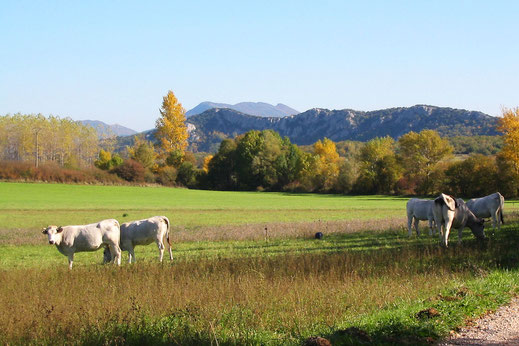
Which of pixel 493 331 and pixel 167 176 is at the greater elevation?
pixel 167 176

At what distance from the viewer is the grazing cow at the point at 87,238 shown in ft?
56.7

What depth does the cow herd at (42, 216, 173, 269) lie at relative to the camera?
1727cm

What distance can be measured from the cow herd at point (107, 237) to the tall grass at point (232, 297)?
104 inches

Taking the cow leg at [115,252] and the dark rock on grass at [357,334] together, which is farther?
the cow leg at [115,252]

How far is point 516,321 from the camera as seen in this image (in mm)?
7684

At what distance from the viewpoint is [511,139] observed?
71500mm

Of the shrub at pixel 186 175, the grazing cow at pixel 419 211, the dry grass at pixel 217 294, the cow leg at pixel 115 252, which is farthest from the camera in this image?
the shrub at pixel 186 175

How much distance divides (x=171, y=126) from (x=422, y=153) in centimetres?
5771

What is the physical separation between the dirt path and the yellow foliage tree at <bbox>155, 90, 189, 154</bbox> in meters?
110

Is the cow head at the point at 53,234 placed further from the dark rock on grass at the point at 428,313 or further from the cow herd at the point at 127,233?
the dark rock on grass at the point at 428,313

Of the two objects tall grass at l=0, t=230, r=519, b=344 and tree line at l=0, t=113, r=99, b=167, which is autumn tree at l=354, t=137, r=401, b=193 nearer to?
tree line at l=0, t=113, r=99, b=167

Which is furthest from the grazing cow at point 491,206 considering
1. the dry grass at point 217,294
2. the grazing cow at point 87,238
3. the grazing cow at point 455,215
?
the grazing cow at point 87,238

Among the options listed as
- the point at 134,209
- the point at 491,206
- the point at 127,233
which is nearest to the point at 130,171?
the point at 134,209

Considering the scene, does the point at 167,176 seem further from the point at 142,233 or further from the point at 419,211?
the point at 142,233
